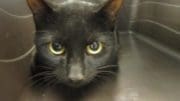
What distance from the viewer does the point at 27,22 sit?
1097 mm

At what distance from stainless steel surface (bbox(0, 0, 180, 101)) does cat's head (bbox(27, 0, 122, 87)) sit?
0.07 m

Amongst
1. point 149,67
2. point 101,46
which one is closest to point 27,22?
point 101,46

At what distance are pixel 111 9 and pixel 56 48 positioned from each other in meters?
0.17

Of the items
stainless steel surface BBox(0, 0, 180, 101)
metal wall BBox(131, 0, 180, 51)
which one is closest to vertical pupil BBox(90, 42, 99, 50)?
stainless steel surface BBox(0, 0, 180, 101)

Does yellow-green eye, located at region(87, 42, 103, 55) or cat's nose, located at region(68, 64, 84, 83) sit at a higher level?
yellow-green eye, located at region(87, 42, 103, 55)

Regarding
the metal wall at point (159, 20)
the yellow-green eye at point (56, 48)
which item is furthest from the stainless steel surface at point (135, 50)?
the yellow-green eye at point (56, 48)

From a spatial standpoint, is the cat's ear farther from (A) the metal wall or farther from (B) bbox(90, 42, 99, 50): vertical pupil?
(A) the metal wall

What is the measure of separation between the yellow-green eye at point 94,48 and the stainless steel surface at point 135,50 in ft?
0.42

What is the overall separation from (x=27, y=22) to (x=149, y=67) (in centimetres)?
40

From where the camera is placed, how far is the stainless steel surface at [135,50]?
0.96m

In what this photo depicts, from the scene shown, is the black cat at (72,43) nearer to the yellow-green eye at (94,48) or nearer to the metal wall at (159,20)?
the yellow-green eye at (94,48)

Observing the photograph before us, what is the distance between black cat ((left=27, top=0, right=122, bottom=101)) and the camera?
2.95 feet

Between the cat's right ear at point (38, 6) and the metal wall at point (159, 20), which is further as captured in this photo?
the metal wall at point (159, 20)

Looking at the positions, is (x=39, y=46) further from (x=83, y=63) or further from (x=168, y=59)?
(x=168, y=59)
